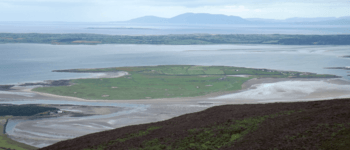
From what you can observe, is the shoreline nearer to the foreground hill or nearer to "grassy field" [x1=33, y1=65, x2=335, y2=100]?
"grassy field" [x1=33, y1=65, x2=335, y2=100]

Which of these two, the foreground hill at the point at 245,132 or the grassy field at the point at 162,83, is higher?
the foreground hill at the point at 245,132

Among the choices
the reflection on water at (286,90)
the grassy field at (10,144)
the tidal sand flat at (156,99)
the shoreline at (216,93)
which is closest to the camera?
the grassy field at (10,144)

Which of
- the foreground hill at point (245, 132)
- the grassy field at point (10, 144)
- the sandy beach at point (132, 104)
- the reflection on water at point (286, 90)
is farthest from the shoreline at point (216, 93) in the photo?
the foreground hill at point (245, 132)

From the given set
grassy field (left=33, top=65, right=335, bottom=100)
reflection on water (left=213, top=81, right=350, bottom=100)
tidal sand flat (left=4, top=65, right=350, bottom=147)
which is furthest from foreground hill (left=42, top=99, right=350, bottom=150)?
grassy field (left=33, top=65, right=335, bottom=100)

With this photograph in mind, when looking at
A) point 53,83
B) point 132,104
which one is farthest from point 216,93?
point 53,83

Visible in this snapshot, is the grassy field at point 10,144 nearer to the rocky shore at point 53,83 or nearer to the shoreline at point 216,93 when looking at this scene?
the shoreline at point 216,93

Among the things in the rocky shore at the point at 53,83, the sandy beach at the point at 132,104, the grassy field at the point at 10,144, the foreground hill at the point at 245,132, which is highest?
the foreground hill at the point at 245,132

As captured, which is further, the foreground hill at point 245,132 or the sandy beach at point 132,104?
the sandy beach at point 132,104
